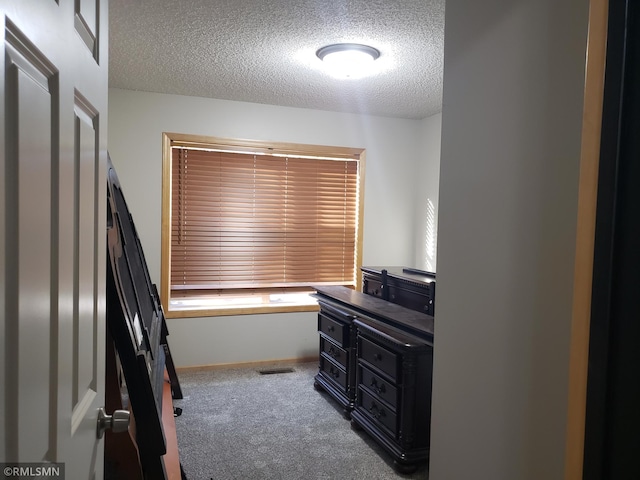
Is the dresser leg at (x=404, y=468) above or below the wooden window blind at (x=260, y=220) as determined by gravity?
below

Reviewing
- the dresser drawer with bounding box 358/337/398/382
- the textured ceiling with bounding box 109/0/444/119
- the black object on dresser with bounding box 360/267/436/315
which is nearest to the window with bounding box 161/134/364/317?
the textured ceiling with bounding box 109/0/444/119

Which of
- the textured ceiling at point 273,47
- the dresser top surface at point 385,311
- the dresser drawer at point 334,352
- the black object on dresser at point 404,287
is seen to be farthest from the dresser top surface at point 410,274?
the textured ceiling at point 273,47

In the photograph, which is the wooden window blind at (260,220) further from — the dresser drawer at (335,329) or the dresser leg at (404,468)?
the dresser leg at (404,468)

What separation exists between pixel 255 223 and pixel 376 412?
218 centimetres

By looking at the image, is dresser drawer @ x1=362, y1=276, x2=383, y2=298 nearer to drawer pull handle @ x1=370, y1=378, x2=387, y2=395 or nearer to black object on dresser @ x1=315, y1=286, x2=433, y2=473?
black object on dresser @ x1=315, y1=286, x2=433, y2=473

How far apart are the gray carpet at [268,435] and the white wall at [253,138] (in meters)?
0.42

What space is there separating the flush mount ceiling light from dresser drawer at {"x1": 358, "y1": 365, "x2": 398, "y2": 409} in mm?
1907

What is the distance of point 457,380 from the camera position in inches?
54.9

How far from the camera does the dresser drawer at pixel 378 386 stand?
2.44 meters

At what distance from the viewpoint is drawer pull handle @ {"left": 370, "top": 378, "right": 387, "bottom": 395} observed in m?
2.53

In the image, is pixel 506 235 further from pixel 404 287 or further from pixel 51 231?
pixel 404 287

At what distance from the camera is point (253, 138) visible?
13.3ft

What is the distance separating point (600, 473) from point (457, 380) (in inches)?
23.1

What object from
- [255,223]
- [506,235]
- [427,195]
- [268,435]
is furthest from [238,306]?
[506,235]
